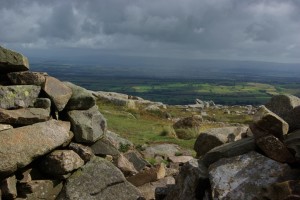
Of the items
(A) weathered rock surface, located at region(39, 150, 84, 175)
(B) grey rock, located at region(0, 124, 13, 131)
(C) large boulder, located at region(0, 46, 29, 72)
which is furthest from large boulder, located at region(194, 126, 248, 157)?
(B) grey rock, located at region(0, 124, 13, 131)

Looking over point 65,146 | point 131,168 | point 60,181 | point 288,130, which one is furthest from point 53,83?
point 288,130

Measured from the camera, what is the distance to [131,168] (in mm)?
20141

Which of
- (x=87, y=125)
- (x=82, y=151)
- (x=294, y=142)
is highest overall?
(x=294, y=142)

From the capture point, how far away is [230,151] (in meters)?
14.7

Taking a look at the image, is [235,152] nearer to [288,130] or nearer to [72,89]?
[288,130]

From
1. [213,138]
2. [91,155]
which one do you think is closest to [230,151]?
[91,155]

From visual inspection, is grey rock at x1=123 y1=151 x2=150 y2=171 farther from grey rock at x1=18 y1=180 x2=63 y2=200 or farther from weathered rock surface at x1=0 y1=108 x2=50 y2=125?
weathered rock surface at x1=0 y1=108 x2=50 y2=125

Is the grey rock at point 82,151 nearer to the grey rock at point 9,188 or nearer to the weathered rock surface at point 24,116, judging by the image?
the weathered rock surface at point 24,116

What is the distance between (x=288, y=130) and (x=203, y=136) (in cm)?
967

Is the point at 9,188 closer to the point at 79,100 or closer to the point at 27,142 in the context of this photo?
the point at 27,142

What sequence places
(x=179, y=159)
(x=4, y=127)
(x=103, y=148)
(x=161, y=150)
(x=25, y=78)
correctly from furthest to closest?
(x=161, y=150), (x=179, y=159), (x=103, y=148), (x=25, y=78), (x=4, y=127)

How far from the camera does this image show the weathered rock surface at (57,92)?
1711 centimetres

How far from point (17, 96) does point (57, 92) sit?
5.67 feet

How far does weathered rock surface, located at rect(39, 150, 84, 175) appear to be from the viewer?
1558 cm
